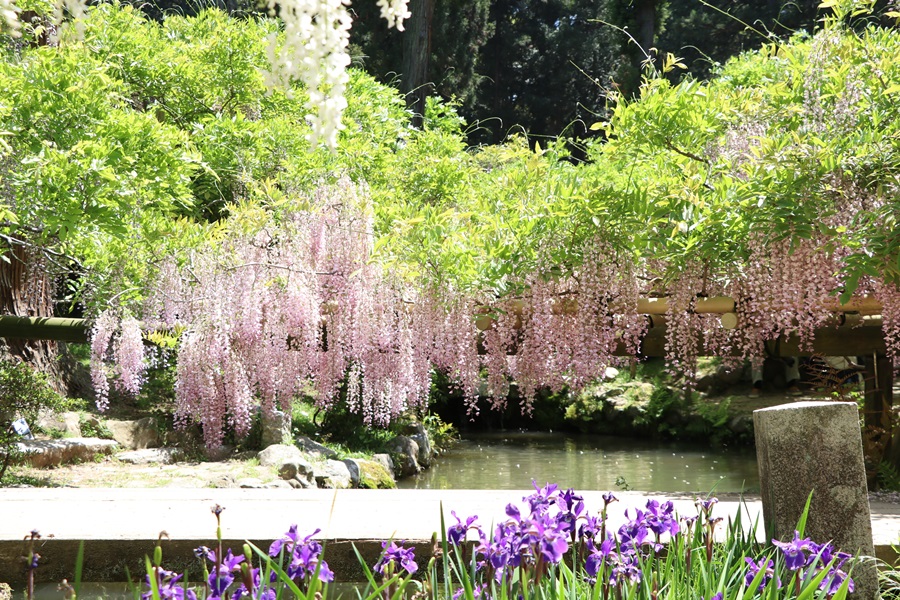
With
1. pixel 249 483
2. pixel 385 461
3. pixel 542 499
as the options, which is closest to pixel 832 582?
pixel 542 499

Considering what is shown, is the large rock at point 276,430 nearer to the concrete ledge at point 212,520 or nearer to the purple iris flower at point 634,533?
the concrete ledge at point 212,520

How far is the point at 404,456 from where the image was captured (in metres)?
11.5

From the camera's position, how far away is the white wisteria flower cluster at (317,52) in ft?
5.76

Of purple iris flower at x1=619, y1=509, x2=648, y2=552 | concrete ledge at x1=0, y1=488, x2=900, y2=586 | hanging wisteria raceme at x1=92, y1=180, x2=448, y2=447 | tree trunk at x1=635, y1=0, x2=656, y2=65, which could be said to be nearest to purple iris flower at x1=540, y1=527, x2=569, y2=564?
purple iris flower at x1=619, y1=509, x2=648, y2=552

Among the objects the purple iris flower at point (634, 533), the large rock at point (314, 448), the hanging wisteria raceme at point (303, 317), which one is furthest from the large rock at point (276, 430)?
→ the purple iris flower at point (634, 533)

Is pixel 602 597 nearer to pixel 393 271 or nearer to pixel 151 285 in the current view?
pixel 393 271

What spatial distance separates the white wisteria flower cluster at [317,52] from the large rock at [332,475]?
7419 millimetres

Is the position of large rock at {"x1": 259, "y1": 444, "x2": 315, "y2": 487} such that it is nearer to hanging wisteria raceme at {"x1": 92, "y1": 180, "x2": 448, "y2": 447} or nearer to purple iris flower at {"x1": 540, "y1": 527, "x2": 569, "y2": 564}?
hanging wisteria raceme at {"x1": 92, "y1": 180, "x2": 448, "y2": 447}

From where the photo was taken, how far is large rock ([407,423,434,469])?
11992mm

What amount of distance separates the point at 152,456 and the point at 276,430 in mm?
1411

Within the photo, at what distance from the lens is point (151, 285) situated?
7.68 meters

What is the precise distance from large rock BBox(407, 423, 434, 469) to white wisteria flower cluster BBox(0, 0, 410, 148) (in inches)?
405

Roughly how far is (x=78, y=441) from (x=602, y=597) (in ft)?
27.3

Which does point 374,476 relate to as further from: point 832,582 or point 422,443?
point 832,582
